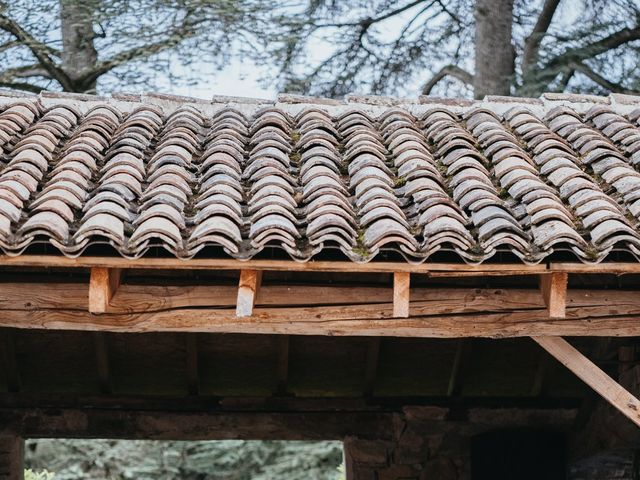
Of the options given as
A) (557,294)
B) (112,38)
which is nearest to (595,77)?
(112,38)

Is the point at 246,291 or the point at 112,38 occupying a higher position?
the point at 112,38

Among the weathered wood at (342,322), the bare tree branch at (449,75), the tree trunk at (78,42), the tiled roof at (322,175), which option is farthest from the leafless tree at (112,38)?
the weathered wood at (342,322)

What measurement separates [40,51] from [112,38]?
0.88 meters

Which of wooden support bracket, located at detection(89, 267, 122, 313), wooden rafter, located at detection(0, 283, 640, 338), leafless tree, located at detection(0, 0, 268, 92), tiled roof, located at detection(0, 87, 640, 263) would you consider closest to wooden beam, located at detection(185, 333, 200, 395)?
tiled roof, located at detection(0, 87, 640, 263)

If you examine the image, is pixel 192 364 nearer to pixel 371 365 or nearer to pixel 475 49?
pixel 371 365

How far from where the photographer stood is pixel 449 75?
1313 cm

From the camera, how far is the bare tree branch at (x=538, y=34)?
12102 mm

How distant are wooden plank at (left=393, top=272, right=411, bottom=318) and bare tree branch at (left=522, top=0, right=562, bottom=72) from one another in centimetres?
849

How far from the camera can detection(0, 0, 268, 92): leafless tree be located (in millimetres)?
11852

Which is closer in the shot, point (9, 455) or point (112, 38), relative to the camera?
point (9, 455)

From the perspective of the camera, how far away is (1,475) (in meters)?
A: 6.14

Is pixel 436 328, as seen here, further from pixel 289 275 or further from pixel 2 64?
pixel 2 64

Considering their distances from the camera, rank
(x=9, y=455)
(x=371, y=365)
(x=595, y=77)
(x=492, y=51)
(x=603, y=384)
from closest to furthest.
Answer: (x=603, y=384) → (x=371, y=365) → (x=9, y=455) → (x=595, y=77) → (x=492, y=51)

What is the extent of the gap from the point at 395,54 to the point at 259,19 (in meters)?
1.94
